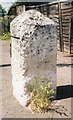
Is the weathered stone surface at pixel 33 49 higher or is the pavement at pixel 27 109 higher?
the weathered stone surface at pixel 33 49

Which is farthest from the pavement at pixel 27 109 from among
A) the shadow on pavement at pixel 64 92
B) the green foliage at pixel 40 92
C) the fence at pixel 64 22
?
the fence at pixel 64 22

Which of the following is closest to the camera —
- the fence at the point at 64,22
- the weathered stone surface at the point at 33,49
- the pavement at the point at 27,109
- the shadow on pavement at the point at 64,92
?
the pavement at the point at 27,109

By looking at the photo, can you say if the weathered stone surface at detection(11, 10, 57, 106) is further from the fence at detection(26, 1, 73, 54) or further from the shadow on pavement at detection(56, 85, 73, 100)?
the fence at detection(26, 1, 73, 54)

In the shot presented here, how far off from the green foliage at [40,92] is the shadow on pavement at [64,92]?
399 millimetres

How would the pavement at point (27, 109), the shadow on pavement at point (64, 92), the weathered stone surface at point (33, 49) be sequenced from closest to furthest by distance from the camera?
the pavement at point (27, 109), the weathered stone surface at point (33, 49), the shadow on pavement at point (64, 92)

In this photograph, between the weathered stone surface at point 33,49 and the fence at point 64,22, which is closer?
the weathered stone surface at point 33,49

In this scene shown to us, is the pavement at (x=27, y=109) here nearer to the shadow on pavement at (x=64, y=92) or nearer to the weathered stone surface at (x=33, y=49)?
the shadow on pavement at (x=64, y=92)

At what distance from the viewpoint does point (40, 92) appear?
19.9 feet

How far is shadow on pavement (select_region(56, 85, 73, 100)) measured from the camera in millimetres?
6790

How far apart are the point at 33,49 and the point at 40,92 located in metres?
0.86

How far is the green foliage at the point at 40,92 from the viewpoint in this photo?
5953 mm

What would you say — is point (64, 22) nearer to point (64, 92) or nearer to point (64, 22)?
point (64, 22)

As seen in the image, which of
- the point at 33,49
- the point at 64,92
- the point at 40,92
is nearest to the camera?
the point at 40,92

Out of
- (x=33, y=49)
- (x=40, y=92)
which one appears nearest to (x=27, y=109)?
(x=40, y=92)
